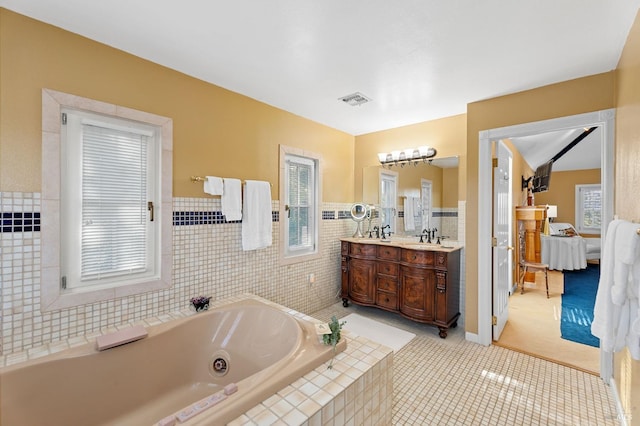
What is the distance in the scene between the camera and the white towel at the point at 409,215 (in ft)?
12.1

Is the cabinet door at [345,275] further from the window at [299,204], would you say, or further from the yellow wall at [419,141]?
the yellow wall at [419,141]

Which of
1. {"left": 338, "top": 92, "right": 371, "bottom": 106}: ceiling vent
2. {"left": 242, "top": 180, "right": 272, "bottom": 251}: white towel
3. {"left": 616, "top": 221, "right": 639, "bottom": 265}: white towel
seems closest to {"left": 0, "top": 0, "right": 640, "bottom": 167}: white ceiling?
{"left": 338, "top": 92, "right": 371, "bottom": 106}: ceiling vent

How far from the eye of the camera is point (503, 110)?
2.62m

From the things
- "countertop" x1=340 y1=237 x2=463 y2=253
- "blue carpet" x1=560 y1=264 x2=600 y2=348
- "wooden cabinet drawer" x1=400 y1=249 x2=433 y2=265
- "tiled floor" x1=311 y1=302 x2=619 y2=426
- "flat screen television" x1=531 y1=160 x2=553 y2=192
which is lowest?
"tiled floor" x1=311 y1=302 x2=619 y2=426

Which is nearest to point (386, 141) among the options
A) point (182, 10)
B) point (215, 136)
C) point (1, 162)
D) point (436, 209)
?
point (436, 209)

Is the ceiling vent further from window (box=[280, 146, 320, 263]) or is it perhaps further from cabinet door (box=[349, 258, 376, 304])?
cabinet door (box=[349, 258, 376, 304])

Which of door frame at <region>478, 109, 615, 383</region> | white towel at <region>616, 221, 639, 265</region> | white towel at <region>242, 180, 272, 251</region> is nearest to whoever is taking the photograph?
white towel at <region>616, 221, 639, 265</region>

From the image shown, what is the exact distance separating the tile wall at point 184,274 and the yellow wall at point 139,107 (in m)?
0.22

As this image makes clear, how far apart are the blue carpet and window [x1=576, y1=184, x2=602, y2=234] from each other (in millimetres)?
1197

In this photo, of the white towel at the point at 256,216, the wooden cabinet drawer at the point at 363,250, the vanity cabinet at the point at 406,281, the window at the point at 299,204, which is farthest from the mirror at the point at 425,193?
the white towel at the point at 256,216

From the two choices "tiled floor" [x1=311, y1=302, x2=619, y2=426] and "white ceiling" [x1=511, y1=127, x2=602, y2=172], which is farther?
"white ceiling" [x1=511, y1=127, x2=602, y2=172]

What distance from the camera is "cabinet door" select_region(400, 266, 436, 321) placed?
2.91 m

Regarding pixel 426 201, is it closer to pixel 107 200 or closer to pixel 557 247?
pixel 107 200

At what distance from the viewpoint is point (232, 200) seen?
255cm
